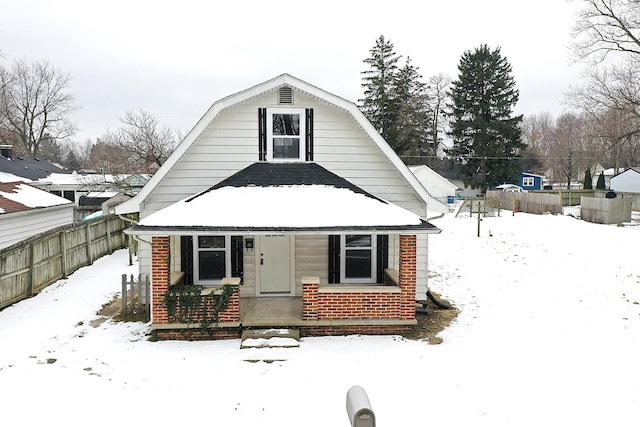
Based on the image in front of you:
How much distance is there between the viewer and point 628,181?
46.3 metres

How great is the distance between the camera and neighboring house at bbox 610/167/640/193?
44938mm

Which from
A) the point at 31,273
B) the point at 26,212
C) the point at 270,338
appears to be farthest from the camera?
the point at 26,212

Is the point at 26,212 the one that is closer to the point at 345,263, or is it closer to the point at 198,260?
the point at 198,260

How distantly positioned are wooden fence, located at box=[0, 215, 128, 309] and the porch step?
6409mm

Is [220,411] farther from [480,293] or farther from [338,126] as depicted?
[480,293]

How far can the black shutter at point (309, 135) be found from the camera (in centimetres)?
1048

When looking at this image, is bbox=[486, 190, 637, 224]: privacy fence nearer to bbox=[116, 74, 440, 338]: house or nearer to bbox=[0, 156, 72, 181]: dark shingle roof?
bbox=[116, 74, 440, 338]: house

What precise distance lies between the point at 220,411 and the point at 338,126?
699 centimetres

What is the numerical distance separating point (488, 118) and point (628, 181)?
1615 centimetres

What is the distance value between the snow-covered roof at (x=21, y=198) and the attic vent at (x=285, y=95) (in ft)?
34.6

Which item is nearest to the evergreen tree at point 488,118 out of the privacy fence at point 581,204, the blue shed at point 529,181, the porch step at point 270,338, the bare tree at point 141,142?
the blue shed at point 529,181

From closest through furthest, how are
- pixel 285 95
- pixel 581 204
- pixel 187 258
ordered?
1. pixel 187 258
2. pixel 285 95
3. pixel 581 204

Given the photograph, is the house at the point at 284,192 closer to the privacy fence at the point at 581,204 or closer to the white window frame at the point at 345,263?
the white window frame at the point at 345,263

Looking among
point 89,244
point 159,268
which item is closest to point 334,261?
point 159,268
